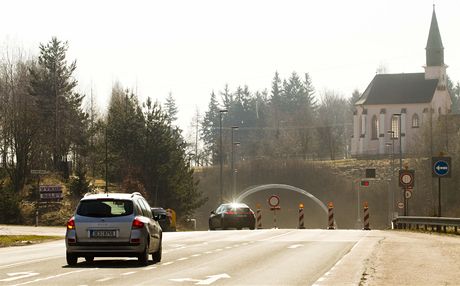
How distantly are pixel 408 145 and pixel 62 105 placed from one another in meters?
68.0

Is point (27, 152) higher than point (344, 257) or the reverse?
higher

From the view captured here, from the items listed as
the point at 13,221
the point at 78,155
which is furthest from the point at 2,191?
the point at 78,155

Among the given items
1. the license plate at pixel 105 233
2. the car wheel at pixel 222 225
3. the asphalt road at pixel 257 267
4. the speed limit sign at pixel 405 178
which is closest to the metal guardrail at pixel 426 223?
the speed limit sign at pixel 405 178

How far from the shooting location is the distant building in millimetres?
156375

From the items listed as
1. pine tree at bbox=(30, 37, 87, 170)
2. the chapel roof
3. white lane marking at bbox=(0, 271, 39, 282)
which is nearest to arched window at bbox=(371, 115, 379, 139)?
the chapel roof

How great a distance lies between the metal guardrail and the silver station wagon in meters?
22.0

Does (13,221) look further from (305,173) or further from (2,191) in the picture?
(305,173)

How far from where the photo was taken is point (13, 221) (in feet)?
211

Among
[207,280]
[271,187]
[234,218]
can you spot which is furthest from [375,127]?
[207,280]

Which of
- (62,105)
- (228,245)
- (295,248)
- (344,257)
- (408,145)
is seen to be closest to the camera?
(344,257)

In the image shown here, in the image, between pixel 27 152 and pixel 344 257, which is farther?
pixel 27 152

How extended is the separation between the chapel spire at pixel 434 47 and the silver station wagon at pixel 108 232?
447 ft

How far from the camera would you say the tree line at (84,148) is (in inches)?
3071

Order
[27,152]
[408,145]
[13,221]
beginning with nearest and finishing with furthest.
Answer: [13,221] → [27,152] → [408,145]
